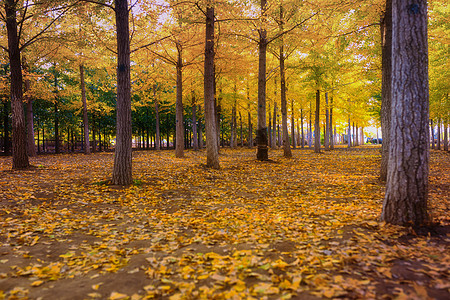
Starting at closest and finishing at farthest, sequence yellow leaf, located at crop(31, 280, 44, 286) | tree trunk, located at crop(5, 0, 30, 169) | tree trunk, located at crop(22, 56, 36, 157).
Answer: yellow leaf, located at crop(31, 280, 44, 286) < tree trunk, located at crop(5, 0, 30, 169) < tree trunk, located at crop(22, 56, 36, 157)

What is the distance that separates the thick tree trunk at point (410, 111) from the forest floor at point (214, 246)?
0.46 metres

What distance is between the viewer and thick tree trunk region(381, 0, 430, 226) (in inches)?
161

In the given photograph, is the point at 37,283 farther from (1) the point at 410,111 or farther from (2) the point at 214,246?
(1) the point at 410,111

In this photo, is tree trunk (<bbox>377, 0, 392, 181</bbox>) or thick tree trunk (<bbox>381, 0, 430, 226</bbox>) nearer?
thick tree trunk (<bbox>381, 0, 430, 226</bbox>)

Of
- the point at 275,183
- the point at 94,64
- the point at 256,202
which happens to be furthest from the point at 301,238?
the point at 94,64

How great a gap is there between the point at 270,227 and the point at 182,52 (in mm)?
15256

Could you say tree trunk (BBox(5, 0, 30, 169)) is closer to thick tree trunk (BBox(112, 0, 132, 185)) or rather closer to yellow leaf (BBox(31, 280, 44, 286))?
thick tree trunk (BBox(112, 0, 132, 185))

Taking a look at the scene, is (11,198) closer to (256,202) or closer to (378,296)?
(256,202)

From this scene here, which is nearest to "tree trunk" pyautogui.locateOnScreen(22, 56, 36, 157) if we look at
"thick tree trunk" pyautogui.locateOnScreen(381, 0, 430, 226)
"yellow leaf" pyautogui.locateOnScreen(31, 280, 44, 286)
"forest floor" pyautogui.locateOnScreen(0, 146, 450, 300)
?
"forest floor" pyautogui.locateOnScreen(0, 146, 450, 300)

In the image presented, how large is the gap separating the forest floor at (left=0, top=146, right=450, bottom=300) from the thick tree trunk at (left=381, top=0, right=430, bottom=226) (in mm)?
459

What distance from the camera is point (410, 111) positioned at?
13.5 ft

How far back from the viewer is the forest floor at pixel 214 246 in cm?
288

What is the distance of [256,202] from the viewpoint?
22.7ft

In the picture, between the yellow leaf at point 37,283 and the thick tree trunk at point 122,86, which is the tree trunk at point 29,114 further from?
the yellow leaf at point 37,283
